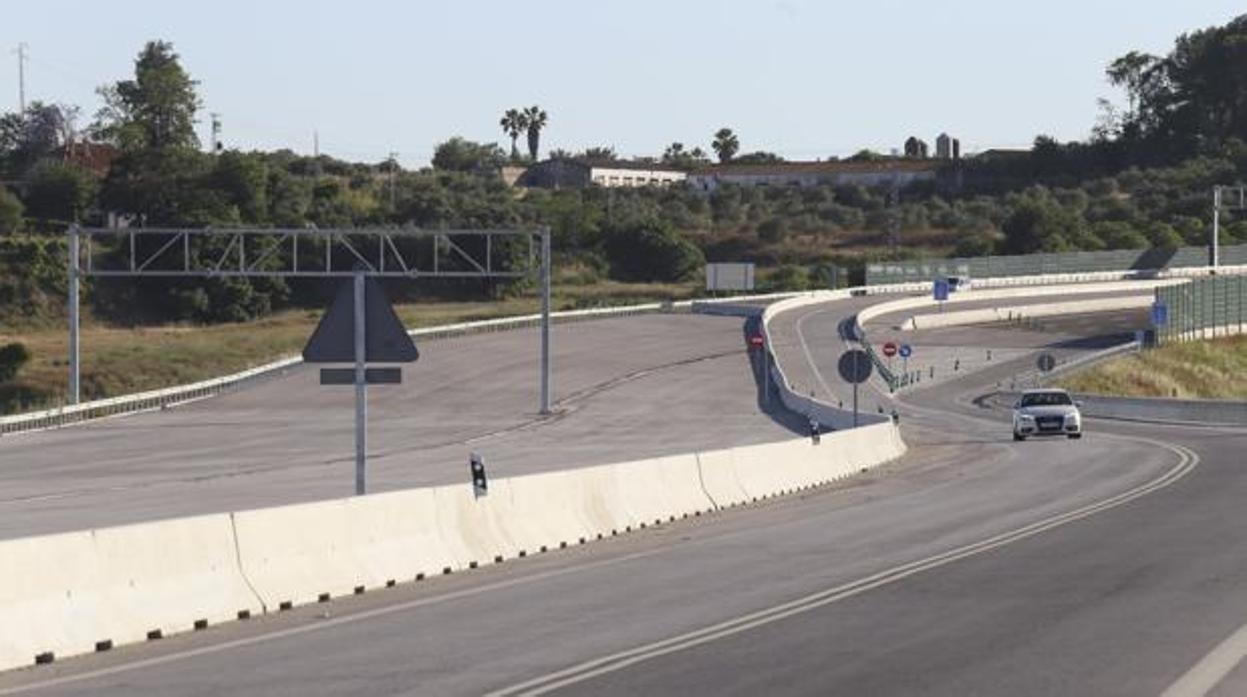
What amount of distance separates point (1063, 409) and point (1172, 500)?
25.9 meters

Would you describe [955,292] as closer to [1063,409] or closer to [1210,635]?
[1063,409]

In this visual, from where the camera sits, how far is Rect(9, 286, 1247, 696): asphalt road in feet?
46.8

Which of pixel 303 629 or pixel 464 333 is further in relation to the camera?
pixel 464 333

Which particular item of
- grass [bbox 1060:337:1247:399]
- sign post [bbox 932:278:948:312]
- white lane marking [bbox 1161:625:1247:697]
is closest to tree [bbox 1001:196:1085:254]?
sign post [bbox 932:278:948:312]

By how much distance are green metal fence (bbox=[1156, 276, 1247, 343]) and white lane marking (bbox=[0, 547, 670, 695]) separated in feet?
287

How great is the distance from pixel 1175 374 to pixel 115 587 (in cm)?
9101

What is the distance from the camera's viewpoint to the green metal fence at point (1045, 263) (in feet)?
458

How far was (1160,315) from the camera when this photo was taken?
10588 centimetres

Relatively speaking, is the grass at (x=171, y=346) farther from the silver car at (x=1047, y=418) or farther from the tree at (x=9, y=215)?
the silver car at (x=1047, y=418)

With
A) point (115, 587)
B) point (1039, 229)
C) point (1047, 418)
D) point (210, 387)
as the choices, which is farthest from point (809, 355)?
point (115, 587)

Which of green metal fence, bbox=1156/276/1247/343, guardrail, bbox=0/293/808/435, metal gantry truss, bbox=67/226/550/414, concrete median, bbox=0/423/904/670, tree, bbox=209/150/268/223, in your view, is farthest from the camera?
tree, bbox=209/150/268/223

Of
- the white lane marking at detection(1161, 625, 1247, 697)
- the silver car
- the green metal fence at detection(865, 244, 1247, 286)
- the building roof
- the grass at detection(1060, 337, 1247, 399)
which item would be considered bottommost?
the grass at detection(1060, 337, 1247, 399)

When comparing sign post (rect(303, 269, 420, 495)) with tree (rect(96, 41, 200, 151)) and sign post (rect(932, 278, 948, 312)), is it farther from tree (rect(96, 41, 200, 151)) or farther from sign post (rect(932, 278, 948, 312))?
tree (rect(96, 41, 200, 151))

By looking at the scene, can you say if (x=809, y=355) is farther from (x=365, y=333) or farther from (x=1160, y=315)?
(x=365, y=333)
